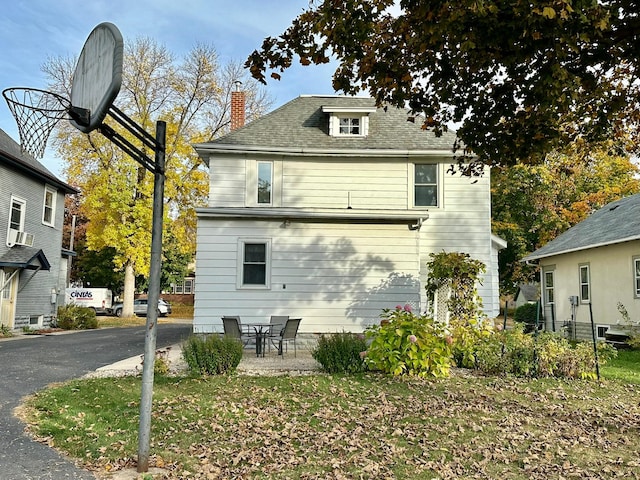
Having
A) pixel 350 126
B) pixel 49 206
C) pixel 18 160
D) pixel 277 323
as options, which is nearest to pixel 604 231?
pixel 350 126

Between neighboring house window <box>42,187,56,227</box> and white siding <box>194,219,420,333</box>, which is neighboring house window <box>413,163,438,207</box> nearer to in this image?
white siding <box>194,219,420,333</box>

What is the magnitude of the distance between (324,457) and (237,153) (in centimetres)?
1088

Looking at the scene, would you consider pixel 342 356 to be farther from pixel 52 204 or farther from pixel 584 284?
pixel 52 204

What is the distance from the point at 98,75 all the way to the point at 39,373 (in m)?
7.57

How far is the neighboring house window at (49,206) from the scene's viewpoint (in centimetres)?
2106

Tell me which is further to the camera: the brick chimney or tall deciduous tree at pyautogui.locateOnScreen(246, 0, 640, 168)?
the brick chimney

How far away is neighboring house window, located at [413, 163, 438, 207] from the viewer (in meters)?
14.8

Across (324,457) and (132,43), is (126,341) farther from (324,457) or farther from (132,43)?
(132,43)

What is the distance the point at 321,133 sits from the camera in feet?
51.1

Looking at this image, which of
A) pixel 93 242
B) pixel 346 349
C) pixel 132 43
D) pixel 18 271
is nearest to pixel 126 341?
pixel 18 271

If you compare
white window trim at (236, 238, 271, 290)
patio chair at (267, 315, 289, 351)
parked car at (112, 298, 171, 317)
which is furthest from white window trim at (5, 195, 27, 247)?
parked car at (112, 298, 171, 317)

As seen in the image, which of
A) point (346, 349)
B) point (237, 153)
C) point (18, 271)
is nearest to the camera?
point (346, 349)

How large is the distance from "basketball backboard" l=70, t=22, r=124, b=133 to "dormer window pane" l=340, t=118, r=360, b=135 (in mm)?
11462

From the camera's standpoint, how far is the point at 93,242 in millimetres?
25719
